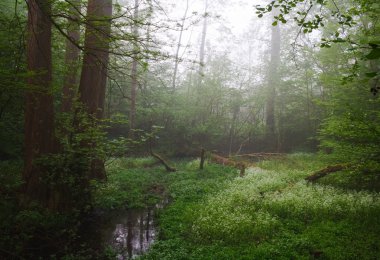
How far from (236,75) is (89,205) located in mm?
17759

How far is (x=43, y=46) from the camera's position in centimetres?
699

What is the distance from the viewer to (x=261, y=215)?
8.01 m

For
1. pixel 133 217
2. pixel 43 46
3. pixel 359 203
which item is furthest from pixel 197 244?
pixel 43 46

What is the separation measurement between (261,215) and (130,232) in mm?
3935

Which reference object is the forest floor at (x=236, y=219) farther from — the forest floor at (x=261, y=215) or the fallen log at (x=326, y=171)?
the fallen log at (x=326, y=171)

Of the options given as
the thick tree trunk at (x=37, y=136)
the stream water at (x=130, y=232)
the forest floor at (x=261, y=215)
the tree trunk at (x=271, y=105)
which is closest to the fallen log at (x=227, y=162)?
the forest floor at (x=261, y=215)

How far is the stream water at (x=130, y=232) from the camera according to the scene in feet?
22.2

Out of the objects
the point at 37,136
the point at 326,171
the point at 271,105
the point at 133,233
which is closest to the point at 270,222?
the point at 133,233

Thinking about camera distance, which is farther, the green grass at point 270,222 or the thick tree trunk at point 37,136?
the thick tree trunk at point 37,136

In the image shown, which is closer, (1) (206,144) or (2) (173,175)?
(2) (173,175)

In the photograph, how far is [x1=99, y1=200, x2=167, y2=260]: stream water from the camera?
678 centimetres

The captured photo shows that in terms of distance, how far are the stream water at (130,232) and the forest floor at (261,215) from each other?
35cm

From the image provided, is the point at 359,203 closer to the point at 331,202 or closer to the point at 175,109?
the point at 331,202

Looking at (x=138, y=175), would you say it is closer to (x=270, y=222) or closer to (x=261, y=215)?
(x=261, y=215)
